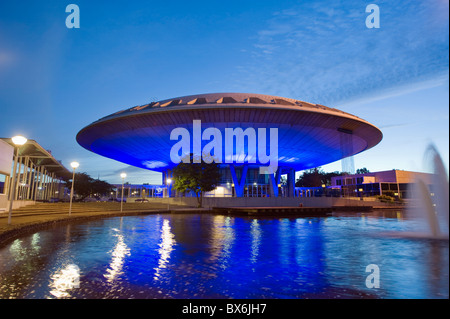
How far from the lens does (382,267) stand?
638 centimetres

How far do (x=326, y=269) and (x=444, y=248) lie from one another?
4.83 meters

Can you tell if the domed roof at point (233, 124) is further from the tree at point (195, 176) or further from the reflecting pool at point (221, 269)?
the reflecting pool at point (221, 269)

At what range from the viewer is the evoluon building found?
28.0 meters

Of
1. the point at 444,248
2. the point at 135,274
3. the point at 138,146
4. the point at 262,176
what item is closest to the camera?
the point at 135,274

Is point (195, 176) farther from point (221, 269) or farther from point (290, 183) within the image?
point (221, 269)

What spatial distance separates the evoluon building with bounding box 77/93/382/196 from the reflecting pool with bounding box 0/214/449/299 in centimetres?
1959

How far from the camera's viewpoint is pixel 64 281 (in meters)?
5.11

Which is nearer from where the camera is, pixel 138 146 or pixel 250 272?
pixel 250 272

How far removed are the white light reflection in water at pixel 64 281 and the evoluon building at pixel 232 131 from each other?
876 inches

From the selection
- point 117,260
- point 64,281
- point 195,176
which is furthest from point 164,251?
point 195,176

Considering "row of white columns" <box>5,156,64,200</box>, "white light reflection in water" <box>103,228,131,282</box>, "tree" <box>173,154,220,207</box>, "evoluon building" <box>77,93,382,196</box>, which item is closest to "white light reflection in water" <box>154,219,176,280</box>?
"white light reflection in water" <box>103,228,131,282</box>

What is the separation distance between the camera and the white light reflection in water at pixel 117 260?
556cm
